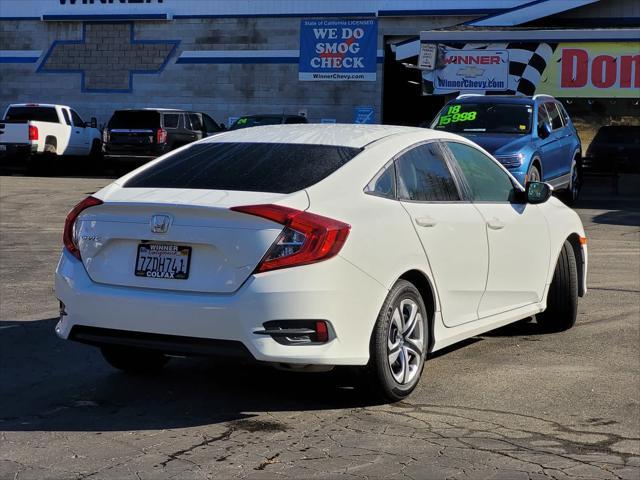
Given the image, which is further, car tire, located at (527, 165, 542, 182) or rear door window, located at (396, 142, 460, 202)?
car tire, located at (527, 165, 542, 182)

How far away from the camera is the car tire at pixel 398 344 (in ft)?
18.9

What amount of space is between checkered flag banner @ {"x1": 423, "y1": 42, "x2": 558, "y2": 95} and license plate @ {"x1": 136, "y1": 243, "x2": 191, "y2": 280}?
19810 mm

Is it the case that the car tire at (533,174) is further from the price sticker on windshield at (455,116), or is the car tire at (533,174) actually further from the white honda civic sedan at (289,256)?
the white honda civic sedan at (289,256)

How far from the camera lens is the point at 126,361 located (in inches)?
261

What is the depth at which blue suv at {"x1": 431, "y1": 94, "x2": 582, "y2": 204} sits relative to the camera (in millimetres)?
16156

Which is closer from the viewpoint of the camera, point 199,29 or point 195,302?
point 195,302

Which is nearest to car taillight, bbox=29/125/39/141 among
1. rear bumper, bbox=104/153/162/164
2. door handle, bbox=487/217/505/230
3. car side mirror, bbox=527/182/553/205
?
rear bumper, bbox=104/153/162/164

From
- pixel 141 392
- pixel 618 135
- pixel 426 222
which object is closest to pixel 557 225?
pixel 426 222

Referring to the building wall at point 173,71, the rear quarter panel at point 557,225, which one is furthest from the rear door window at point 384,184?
the building wall at point 173,71

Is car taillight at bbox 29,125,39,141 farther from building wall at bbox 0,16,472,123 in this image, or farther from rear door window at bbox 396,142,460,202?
rear door window at bbox 396,142,460,202

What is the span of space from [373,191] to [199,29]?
3117 centimetres

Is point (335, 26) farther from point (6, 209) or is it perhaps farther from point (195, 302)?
point (195, 302)

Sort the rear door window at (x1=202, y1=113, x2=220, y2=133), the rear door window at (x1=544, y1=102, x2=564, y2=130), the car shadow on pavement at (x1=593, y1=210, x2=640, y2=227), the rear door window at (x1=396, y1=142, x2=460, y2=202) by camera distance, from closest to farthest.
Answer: the rear door window at (x1=396, y1=142, x2=460, y2=202)
the car shadow on pavement at (x1=593, y1=210, x2=640, y2=227)
the rear door window at (x1=544, y1=102, x2=564, y2=130)
the rear door window at (x1=202, y1=113, x2=220, y2=133)

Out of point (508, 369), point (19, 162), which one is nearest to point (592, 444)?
point (508, 369)
